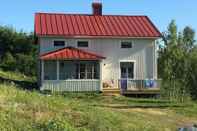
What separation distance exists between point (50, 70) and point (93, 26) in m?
5.55

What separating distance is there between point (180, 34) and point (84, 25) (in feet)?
92.5

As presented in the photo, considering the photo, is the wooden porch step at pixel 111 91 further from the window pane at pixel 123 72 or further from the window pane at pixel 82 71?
the window pane at pixel 123 72

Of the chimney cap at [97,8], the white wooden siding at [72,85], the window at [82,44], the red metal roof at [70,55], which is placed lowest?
the white wooden siding at [72,85]

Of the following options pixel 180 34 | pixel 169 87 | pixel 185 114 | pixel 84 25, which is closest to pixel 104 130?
pixel 185 114

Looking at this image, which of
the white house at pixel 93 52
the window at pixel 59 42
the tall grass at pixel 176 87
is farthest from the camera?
the tall grass at pixel 176 87

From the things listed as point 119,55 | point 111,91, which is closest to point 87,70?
point 111,91

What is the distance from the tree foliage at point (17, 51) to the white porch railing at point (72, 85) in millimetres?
19648

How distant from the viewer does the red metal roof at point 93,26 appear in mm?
40438

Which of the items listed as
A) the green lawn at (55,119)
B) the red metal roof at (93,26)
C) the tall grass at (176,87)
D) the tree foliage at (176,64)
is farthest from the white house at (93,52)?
the green lawn at (55,119)

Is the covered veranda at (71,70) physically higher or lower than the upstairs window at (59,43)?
lower

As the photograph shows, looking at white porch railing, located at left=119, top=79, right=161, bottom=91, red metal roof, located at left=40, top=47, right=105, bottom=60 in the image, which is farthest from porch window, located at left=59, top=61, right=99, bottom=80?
white porch railing, located at left=119, top=79, right=161, bottom=91

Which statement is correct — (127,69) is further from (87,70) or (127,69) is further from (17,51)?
(17,51)

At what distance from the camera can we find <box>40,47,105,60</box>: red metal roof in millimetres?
37750

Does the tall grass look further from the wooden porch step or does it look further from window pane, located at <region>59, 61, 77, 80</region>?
window pane, located at <region>59, 61, 77, 80</region>
